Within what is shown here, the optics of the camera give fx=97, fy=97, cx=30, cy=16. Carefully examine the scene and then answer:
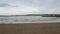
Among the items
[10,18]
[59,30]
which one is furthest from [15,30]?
[59,30]

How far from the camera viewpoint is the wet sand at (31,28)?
64 cm

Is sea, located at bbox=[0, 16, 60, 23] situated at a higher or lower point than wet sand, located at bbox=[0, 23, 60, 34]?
higher

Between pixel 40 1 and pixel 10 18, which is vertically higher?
pixel 40 1

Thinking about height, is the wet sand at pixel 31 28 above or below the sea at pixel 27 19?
below

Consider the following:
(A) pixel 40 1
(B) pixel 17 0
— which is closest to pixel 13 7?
(B) pixel 17 0

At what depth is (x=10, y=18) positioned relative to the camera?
64 cm

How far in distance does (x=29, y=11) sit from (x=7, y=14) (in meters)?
0.15

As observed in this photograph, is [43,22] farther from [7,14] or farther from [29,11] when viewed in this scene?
[7,14]

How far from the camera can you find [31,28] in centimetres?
65

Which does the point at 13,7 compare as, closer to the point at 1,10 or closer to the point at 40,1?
the point at 1,10

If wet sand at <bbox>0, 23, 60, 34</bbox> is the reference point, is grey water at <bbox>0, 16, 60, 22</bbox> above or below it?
above

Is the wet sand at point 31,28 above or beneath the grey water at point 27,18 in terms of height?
beneath

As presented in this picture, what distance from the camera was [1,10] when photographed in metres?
0.63

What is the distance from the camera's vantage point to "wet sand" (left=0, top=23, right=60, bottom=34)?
2.09ft
